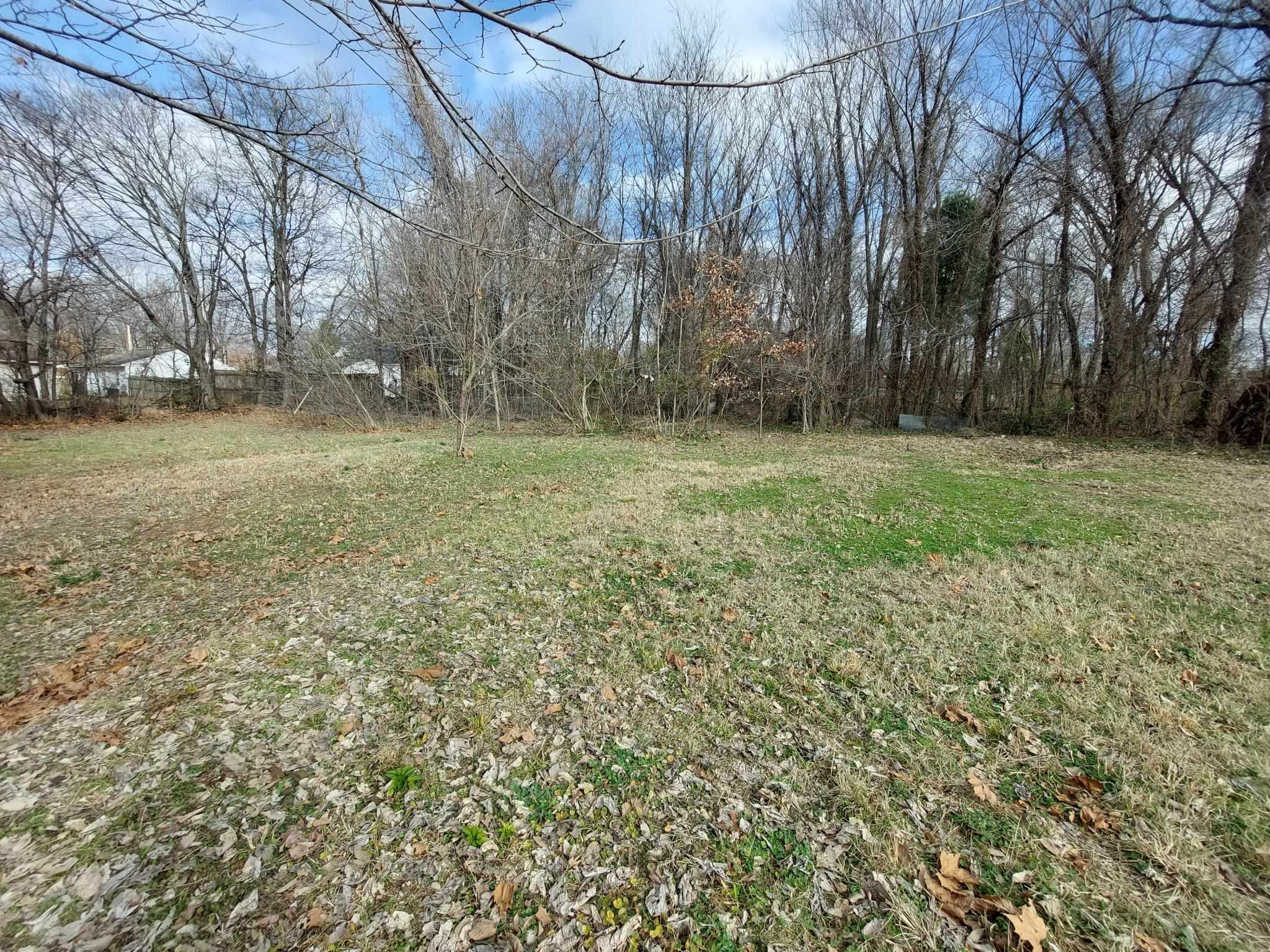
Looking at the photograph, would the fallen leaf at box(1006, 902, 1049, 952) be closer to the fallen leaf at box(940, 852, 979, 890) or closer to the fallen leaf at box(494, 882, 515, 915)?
the fallen leaf at box(940, 852, 979, 890)

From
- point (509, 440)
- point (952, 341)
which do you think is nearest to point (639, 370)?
point (509, 440)

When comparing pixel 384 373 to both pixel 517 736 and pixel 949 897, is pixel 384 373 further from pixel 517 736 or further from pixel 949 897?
pixel 949 897

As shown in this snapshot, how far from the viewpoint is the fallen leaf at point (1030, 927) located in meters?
1.59

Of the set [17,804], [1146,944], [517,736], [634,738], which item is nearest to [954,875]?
[1146,944]

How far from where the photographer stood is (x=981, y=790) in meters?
2.19

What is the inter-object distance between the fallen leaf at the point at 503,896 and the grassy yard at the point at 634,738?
12mm

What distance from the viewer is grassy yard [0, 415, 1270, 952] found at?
1.71 m

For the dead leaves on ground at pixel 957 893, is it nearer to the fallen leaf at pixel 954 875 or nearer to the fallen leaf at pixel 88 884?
the fallen leaf at pixel 954 875

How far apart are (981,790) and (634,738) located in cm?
155

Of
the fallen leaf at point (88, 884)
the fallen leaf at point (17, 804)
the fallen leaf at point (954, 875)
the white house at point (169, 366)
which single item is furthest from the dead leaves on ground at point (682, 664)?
the white house at point (169, 366)

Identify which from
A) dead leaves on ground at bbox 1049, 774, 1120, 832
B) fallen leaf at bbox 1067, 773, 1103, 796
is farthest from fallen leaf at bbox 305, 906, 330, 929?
fallen leaf at bbox 1067, 773, 1103, 796

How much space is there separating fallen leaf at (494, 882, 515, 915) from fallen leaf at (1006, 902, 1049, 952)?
1.65 meters

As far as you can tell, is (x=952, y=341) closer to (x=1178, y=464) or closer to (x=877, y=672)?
(x=1178, y=464)

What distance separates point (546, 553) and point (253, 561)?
273 centimetres
